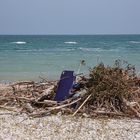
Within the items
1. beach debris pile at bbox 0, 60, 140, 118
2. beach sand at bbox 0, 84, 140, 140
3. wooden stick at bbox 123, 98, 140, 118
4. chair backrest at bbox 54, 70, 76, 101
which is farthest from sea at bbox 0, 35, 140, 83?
beach sand at bbox 0, 84, 140, 140

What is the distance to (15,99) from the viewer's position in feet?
34.3

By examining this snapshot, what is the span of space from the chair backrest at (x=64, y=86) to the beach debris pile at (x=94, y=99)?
0.45 ft

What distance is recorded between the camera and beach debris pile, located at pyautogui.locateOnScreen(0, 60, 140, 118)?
30.8 feet

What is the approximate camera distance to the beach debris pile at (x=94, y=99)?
370 inches

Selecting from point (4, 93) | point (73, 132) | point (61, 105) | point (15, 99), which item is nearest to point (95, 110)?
point (61, 105)

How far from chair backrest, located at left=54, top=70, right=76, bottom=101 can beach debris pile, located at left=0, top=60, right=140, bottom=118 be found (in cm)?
14

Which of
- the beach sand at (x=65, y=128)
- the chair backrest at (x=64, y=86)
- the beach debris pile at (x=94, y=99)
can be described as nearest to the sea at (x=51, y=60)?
the chair backrest at (x=64, y=86)

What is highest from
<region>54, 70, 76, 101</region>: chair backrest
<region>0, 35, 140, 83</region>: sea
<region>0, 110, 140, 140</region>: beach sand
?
<region>54, 70, 76, 101</region>: chair backrest

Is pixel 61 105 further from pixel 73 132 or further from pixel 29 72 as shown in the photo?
pixel 29 72

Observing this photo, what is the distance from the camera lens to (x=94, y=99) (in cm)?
968

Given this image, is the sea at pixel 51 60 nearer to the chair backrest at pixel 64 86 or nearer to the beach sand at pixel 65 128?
the chair backrest at pixel 64 86

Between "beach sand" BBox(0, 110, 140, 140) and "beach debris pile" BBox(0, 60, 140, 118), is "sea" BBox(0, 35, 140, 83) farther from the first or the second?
"beach sand" BBox(0, 110, 140, 140)

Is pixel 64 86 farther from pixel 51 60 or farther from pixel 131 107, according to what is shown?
pixel 51 60

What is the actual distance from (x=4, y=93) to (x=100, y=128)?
11.7ft
